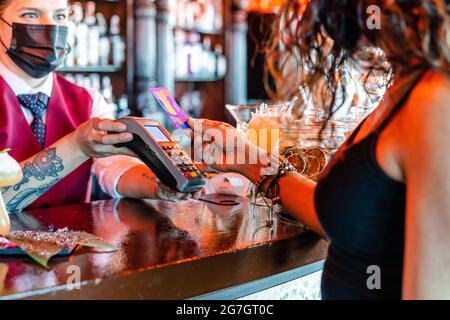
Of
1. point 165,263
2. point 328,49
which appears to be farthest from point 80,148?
point 328,49

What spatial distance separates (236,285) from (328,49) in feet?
1.63

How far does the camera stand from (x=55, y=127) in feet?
7.17

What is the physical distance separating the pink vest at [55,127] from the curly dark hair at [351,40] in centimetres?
114

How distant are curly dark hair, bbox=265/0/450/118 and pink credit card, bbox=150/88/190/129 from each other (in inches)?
15.9

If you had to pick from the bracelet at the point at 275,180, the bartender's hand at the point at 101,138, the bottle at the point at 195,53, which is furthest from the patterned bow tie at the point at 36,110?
the bottle at the point at 195,53

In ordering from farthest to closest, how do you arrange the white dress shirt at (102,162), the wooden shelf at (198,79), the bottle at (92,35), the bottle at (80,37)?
the wooden shelf at (198,79) → the bottle at (92,35) → the bottle at (80,37) → the white dress shirt at (102,162)

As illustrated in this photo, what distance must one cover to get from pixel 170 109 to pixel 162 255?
46 centimetres

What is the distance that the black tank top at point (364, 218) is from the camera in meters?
0.96

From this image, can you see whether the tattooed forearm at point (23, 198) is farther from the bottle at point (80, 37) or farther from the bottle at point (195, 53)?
the bottle at point (195, 53)

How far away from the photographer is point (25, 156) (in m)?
2.11

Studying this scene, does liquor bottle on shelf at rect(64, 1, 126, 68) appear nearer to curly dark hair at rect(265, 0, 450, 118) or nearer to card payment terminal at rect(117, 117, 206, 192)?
card payment terminal at rect(117, 117, 206, 192)

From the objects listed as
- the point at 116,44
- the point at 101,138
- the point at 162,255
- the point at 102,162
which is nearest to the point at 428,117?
the point at 162,255

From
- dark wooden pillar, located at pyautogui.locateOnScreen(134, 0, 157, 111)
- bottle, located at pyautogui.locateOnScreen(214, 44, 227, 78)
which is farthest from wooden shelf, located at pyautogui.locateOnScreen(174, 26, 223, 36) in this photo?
dark wooden pillar, located at pyautogui.locateOnScreen(134, 0, 157, 111)

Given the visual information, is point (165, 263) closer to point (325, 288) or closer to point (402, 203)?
point (325, 288)
